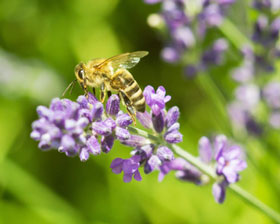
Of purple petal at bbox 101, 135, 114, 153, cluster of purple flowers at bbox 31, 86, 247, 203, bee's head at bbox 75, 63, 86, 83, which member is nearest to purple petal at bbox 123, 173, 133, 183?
cluster of purple flowers at bbox 31, 86, 247, 203

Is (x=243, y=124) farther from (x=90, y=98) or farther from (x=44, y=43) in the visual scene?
(x=44, y=43)

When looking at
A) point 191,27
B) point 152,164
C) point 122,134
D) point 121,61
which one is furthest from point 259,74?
point 122,134

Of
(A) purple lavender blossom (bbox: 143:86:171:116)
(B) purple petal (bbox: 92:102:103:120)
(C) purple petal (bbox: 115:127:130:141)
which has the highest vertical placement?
(A) purple lavender blossom (bbox: 143:86:171:116)

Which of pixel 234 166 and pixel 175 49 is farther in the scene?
pixel 175 49

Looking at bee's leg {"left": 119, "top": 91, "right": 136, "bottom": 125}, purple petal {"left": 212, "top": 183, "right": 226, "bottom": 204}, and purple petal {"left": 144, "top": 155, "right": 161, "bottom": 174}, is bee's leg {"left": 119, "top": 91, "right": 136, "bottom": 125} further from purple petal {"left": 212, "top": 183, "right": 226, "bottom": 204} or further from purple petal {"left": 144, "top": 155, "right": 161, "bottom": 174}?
purple petal {"left": 212, "top": 183, "right": 226, "bottom": 204}

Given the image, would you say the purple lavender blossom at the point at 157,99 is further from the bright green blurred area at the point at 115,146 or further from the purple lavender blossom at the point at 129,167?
the bright green blurred area at the point at 115,146

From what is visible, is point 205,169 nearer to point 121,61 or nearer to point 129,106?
point 129,106

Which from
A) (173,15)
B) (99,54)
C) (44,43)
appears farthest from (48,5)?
(173,15)
